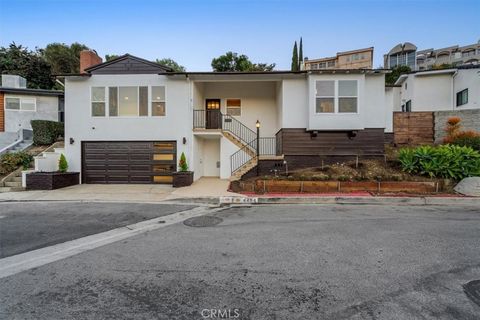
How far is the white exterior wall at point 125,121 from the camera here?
12.0 meters

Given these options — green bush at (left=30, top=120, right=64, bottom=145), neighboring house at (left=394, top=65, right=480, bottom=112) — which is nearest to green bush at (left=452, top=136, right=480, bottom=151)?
neighboring house at (left=394, top=65, right=480, bottom=112)

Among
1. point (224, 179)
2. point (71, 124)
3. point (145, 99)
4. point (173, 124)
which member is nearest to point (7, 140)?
point (71, 124)

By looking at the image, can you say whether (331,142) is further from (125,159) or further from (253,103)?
(125,159)

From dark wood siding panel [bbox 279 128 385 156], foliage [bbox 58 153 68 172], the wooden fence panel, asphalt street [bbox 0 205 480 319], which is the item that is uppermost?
the wooden fence panel

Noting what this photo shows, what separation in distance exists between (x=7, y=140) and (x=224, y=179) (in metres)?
14.7

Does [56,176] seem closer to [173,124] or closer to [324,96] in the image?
[173,124]

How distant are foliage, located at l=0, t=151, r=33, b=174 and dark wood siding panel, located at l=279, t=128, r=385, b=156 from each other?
13023 mm

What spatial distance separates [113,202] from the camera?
8.12 metres

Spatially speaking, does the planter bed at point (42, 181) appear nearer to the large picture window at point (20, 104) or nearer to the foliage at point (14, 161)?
the foliage at point (14, 161)

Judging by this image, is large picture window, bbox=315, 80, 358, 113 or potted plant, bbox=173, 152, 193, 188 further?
large picture window, bbox=315, 80, 358, 113

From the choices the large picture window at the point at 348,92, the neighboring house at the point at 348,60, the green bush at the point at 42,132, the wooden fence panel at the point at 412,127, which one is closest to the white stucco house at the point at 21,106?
the green bush at the point at 42,132

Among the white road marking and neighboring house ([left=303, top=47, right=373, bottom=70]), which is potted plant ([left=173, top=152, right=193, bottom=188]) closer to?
the white road marking

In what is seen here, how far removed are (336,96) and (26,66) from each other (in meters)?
33.8

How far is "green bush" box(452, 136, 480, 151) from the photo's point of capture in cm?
1110
